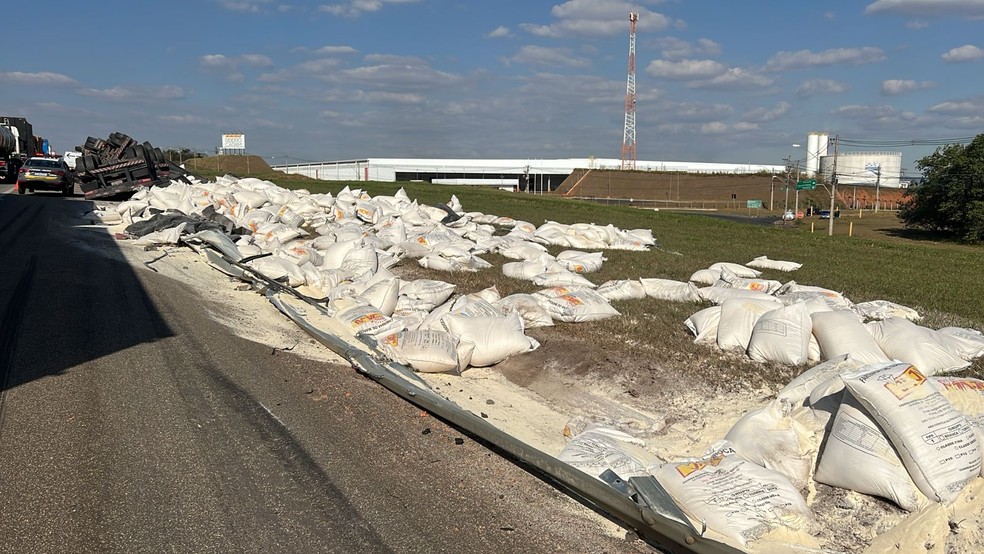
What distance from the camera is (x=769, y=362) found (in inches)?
203

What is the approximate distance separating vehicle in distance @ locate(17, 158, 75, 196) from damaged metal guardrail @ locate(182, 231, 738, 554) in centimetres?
2043

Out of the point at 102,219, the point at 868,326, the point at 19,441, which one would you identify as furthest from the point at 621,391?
the point at 102,219

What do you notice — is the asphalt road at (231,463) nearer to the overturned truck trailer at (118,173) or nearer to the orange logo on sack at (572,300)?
the orange logo on sack at (572,300)

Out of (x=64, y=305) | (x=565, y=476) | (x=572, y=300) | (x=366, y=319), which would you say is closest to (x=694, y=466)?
(x=565, y=476)

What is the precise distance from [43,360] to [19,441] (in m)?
1.55

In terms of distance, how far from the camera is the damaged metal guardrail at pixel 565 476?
9.53 feet

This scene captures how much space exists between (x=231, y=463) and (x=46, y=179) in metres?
23.4

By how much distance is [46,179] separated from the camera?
22.6 meters

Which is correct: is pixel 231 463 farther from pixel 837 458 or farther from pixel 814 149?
pixel 814 149

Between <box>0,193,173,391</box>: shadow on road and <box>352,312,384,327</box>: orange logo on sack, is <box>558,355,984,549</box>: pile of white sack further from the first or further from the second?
<box>0,193,173,391</box>: shadow on road

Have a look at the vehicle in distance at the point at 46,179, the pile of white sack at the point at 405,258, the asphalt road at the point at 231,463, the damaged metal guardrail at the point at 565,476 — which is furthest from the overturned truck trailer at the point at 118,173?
the damaged metal guardrail at the point at 565,476

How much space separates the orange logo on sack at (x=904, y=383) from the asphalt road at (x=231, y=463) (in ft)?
4.58

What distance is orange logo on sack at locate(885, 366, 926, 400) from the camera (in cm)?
321

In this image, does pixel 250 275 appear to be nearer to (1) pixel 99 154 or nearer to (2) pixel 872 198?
(1) pixel 99 154
